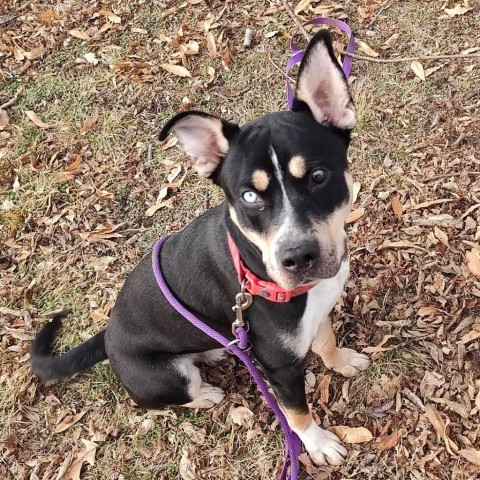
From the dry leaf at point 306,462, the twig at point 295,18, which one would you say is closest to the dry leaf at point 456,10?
the twig at point 295,18

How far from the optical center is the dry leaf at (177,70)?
639cm

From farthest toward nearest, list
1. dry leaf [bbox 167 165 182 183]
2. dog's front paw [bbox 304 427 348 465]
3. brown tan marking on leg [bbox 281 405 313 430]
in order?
dry leaf [bbox 167 165 182 183], dog's front paw [bbox 304 427 348 465], brown tan marking on leg [bbox 281 405 313 430]

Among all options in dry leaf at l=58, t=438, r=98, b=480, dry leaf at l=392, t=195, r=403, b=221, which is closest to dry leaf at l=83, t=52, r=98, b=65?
dry leaf at l=392, t=195, r=403, b=221

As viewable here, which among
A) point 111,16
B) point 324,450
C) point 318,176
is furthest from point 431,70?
point 111,16

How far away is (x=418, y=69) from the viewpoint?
560 cm

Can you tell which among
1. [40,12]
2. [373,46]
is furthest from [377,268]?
[40,12]

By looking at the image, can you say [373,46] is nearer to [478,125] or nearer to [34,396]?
[478,125]

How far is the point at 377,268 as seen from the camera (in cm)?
466

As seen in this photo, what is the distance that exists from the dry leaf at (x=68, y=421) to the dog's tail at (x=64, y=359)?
1.25 ft

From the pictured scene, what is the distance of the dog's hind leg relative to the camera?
156 inches

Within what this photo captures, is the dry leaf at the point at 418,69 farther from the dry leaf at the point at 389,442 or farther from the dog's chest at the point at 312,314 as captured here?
the dry leaf at the point at 389,442

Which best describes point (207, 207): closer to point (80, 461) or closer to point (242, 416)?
point (242, 416)

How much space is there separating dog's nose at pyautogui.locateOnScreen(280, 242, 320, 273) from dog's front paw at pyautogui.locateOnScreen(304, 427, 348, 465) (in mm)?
1569

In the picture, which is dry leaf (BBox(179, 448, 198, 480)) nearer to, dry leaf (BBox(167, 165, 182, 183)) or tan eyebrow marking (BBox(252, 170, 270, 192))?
tan eyebrow marking (BBox(252, 170, 270, 192))
